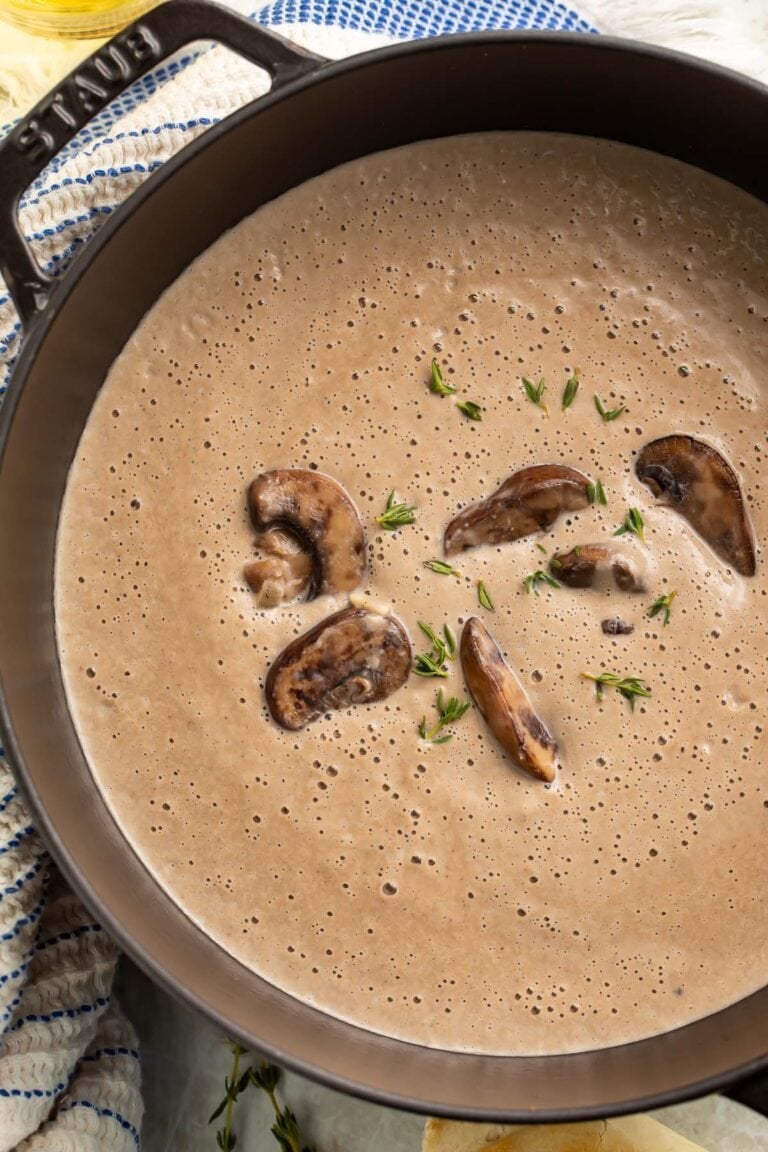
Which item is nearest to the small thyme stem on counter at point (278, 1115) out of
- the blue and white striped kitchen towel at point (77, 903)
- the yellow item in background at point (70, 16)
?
the blue and white striped kitchen towel at point (77, 903)

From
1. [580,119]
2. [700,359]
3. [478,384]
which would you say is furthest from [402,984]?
[580,119]

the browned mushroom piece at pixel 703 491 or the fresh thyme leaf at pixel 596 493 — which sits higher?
the browned mushroom piece at pixel 703 491

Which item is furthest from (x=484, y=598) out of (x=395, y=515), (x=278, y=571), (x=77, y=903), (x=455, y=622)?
(x=77, y=903)

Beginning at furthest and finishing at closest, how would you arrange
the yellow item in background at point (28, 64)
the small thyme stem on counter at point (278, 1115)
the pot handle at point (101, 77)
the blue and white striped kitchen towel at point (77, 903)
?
the yellow item in background at point (28, 64)
the small thyme stem on counter at point (278, 1115)
the blue and white striped kitchen towel at point (77, 903)
the pot handle at point (101, 77)

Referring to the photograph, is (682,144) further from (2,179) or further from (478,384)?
(2,179)

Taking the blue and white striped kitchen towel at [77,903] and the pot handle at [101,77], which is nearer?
the pot handle at [101,77]

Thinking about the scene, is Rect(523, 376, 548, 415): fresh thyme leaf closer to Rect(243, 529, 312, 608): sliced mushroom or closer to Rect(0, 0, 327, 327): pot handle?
Rect(243, 529, 312, 608): sliced mushroom

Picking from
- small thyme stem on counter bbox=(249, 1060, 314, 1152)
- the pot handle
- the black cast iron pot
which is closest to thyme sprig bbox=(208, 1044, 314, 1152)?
small thyme stem on counter bbox=(249, 1060, 314, 1152)

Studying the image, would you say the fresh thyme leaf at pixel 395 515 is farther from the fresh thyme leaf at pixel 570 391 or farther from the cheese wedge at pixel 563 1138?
the cheese wedge at pixel 563 1138
